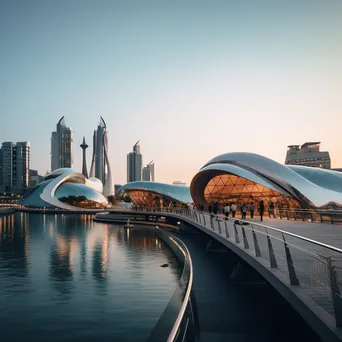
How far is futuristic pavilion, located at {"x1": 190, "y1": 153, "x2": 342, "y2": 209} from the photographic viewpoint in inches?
1444

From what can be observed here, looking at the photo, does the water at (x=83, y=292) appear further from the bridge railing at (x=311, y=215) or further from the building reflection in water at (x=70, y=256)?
the bridge railing at (x=311, y=215)

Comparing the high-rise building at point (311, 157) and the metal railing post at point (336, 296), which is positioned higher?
the high-rise building at point (311, 157)

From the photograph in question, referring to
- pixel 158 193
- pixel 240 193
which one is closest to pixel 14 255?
pixel 240 193

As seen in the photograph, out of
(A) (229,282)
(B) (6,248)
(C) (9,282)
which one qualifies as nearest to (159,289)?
(A) (229,282)

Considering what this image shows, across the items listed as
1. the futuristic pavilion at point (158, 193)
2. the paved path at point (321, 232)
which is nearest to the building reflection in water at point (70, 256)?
the paved path at point (321, 232)

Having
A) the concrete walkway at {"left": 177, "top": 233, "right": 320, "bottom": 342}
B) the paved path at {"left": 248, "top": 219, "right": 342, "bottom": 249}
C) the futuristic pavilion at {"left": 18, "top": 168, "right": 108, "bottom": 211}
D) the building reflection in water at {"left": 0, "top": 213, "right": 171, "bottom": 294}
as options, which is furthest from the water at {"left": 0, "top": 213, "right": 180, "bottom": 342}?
the futuristic pavilion at {"left": 18, "top": 168, "right": 108, "bottom": 211}

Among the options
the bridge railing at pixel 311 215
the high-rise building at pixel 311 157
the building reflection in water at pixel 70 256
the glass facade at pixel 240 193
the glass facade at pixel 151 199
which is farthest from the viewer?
the high-rise building at pixel 311 157

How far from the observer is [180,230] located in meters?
39.7

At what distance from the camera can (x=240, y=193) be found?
157ft

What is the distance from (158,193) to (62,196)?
29480mm

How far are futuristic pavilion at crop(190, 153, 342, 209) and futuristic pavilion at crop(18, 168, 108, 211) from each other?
54.7 metres

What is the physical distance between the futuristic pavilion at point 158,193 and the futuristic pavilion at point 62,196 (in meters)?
16.3

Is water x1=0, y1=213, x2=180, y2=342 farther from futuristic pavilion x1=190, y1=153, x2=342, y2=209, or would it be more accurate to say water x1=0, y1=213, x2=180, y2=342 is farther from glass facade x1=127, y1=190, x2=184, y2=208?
glass facade x1=127, y1=190, x2=184, y2=208

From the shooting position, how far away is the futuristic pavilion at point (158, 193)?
8519 cm
